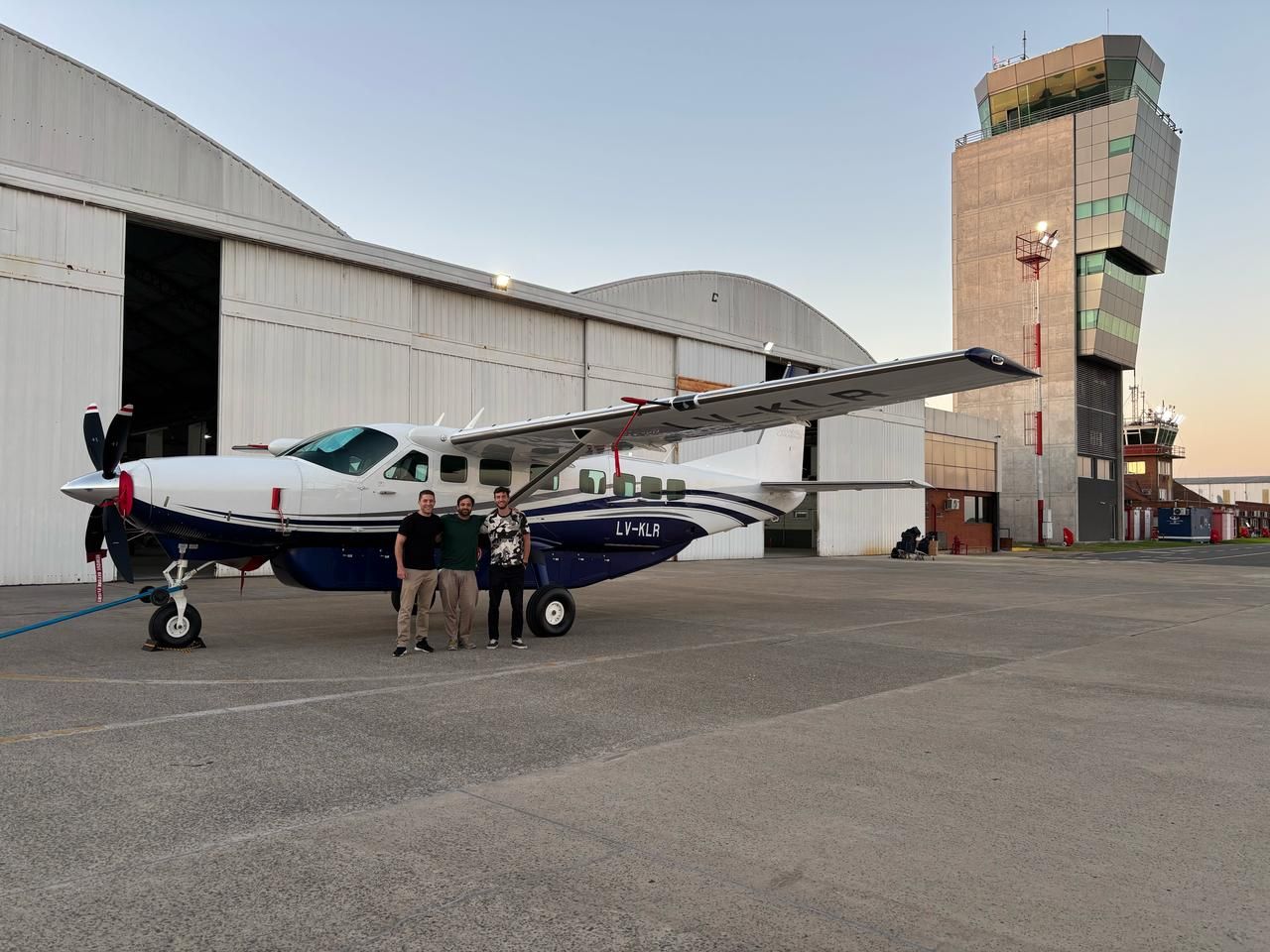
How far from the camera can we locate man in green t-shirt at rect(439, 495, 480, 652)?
892cm

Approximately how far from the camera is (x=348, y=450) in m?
9.64

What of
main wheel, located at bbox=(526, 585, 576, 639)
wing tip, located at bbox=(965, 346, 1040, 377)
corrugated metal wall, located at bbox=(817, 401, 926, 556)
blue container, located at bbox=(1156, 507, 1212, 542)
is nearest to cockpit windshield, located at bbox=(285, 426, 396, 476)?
main wheel, located at bbox=(526, 585, 576, 639)

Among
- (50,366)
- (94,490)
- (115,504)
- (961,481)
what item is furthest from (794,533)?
(94,490)

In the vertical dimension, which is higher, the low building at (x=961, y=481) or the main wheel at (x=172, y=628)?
the low building at (x=961, y=481)

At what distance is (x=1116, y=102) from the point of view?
54219 millimetres

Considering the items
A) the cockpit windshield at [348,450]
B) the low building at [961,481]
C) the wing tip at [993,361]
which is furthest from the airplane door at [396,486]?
the low building at [961,481]

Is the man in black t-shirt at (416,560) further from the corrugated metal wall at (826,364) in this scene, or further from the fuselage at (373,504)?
the corrugated metal wall at (826,364)

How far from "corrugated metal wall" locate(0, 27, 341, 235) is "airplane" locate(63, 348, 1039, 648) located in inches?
410

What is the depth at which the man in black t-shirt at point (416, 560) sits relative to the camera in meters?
8.53

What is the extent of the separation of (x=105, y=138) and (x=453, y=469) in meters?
12.7

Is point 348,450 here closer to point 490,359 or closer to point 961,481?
point 490,359

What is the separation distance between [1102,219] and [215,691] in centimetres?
6022

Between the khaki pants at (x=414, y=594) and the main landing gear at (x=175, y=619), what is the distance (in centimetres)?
200

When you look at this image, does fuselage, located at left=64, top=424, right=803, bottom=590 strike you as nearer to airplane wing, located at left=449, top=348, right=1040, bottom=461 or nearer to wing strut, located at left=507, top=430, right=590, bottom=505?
wing strut, located at left=507, top=430, right=590, bottom=505
